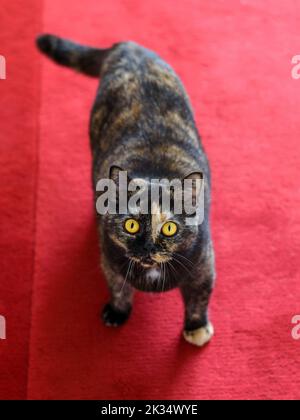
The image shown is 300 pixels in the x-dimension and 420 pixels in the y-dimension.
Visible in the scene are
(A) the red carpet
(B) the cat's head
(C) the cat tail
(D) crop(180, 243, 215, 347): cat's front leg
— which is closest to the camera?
(B) the cat's head

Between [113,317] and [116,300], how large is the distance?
0.07m

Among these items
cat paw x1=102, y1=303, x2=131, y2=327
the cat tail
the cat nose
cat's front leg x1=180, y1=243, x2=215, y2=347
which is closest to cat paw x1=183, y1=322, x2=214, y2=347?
cat's front leg x1=180, y1=243, x2=215, y2=347

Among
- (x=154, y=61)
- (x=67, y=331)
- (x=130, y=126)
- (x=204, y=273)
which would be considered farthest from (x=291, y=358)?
(x=154, y=61)

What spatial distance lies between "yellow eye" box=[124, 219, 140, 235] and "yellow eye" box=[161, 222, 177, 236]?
0.06 metres

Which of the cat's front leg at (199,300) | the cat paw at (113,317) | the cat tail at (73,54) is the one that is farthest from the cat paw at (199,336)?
the cat tail at (73,54)

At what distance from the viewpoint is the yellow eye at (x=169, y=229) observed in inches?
48.6

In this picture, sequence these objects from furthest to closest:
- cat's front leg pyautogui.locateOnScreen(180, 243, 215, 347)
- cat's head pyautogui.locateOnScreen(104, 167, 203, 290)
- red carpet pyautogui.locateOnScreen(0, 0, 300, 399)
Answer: red carpet pyautogui.locateOnScreen(0, 0, 300, 399), cat's front leg pyautogui.locateOnScreen(180, 243, 215, 347), cat's head pyautogui.locateOnScreen(104, 167, 203, 290)

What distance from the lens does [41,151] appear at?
205cm

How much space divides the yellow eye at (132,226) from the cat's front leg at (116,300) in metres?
0.24

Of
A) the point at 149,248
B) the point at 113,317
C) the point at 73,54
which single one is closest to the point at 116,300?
the point at 113,317

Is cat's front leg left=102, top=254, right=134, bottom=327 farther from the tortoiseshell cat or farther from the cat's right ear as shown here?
the cat's right ear

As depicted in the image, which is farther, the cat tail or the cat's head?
the cat tail

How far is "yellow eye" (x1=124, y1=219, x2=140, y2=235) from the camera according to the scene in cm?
124

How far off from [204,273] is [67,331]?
1.64 ft
